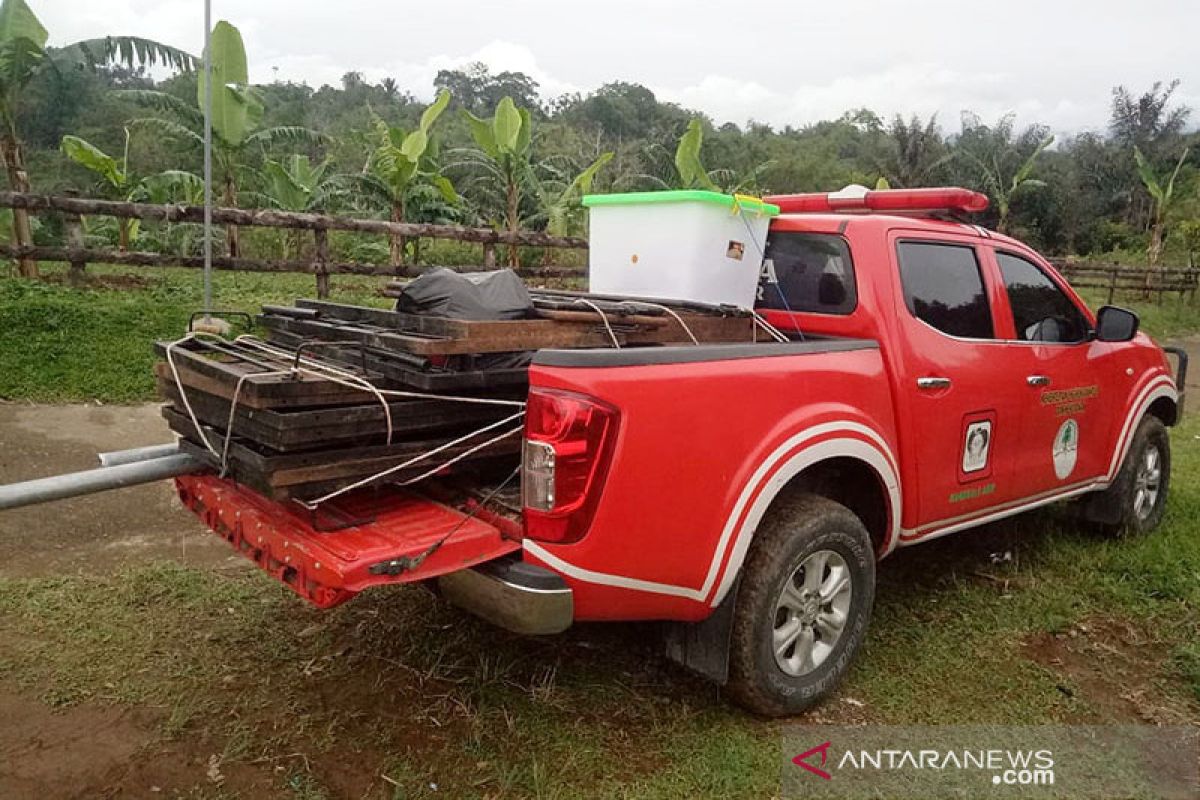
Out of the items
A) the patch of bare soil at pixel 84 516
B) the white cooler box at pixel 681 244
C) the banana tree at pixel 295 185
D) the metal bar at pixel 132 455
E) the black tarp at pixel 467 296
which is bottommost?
the patch of bare soil at pixel 84 516

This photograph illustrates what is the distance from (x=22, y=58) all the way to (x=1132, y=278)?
22.4 metres

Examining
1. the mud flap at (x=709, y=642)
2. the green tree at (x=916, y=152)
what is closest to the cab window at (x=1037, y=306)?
the mud flap at (x=709, y=642)

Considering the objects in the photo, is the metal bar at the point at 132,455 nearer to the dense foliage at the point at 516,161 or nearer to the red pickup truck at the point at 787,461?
the red pickup truck at the point at 787,461

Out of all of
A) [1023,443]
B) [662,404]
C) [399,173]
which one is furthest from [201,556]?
[399,173]

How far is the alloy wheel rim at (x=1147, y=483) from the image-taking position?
16.3 feet

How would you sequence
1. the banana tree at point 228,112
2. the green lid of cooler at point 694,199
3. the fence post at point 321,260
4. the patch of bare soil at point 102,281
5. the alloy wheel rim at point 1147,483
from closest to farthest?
the green lid of cooler at point 694,199 → the alloy wheel rim at point 1147,483 → the patch of bare soil at point 102,281 → the fence post at point 321,260 → the banana tree at point 228,112

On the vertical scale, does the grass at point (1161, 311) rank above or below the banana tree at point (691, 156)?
below

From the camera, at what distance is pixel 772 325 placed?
384 centimetres

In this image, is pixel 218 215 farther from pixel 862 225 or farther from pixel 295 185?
pixel 862 225

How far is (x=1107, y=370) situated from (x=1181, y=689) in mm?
1743

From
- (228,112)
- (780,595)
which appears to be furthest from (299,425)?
(228,112)

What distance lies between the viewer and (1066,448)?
4.34 meters

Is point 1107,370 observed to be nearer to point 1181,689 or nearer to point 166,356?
point 1181,689

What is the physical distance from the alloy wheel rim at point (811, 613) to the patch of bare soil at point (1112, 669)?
97 centimetres
